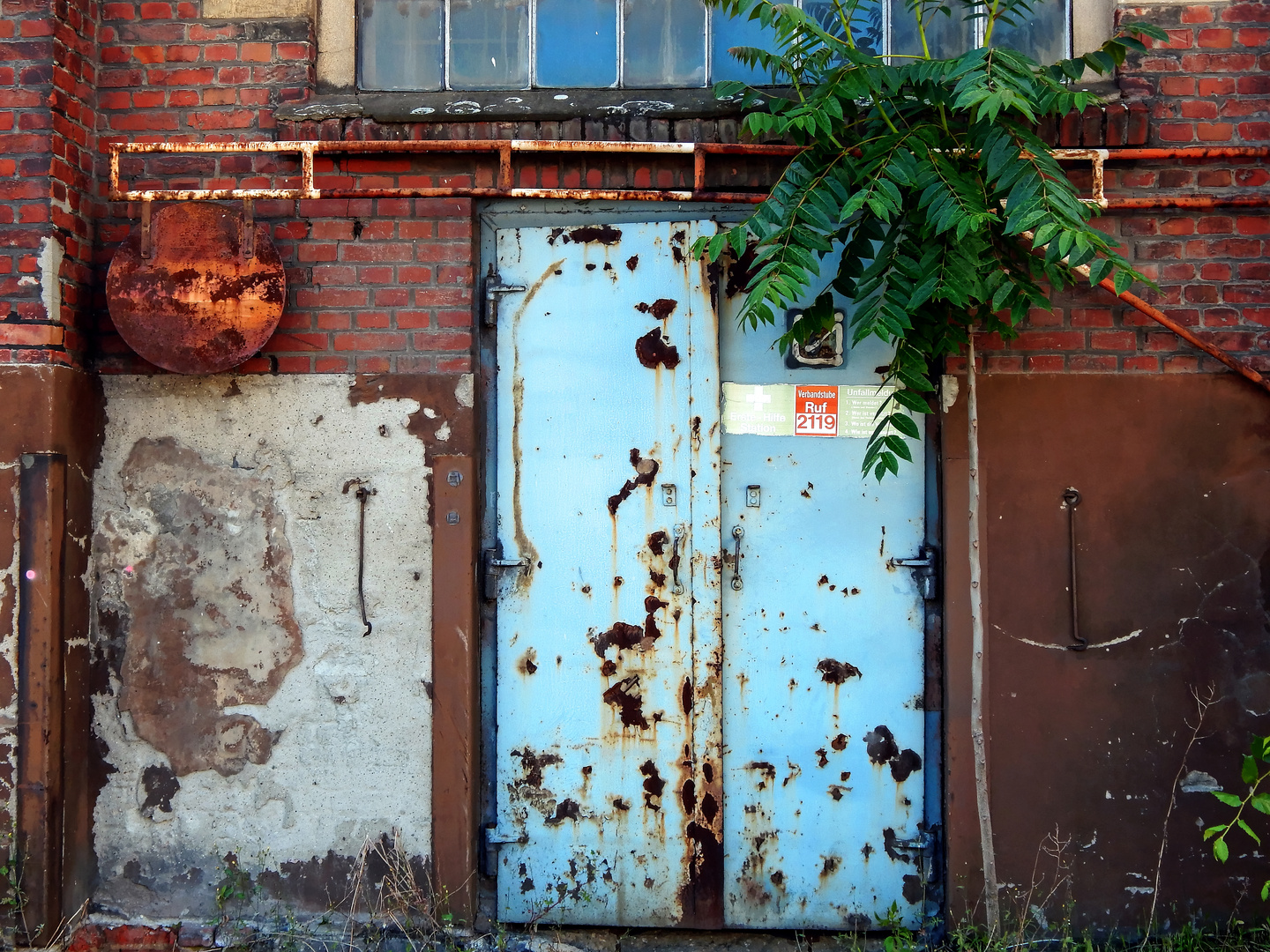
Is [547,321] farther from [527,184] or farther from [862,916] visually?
[862,916]

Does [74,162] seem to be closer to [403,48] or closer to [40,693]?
[403,48]

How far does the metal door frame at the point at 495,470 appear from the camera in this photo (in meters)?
3.23

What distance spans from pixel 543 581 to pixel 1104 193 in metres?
2.38

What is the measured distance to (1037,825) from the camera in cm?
311

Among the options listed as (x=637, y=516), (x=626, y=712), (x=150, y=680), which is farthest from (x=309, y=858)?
(x=637, y=516)

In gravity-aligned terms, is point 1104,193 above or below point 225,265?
above

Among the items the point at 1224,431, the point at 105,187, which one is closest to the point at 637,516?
the point at 1224,431

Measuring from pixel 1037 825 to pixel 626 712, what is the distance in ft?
4.74

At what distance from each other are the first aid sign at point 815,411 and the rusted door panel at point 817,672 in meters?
0.03

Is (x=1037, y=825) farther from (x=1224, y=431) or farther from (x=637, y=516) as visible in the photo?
(x=637, y=516)

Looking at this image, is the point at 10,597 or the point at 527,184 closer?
the point at 10,597

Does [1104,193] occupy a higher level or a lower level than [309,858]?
higher

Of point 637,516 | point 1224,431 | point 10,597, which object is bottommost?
point 10,597

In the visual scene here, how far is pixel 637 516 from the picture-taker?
3270 mm
